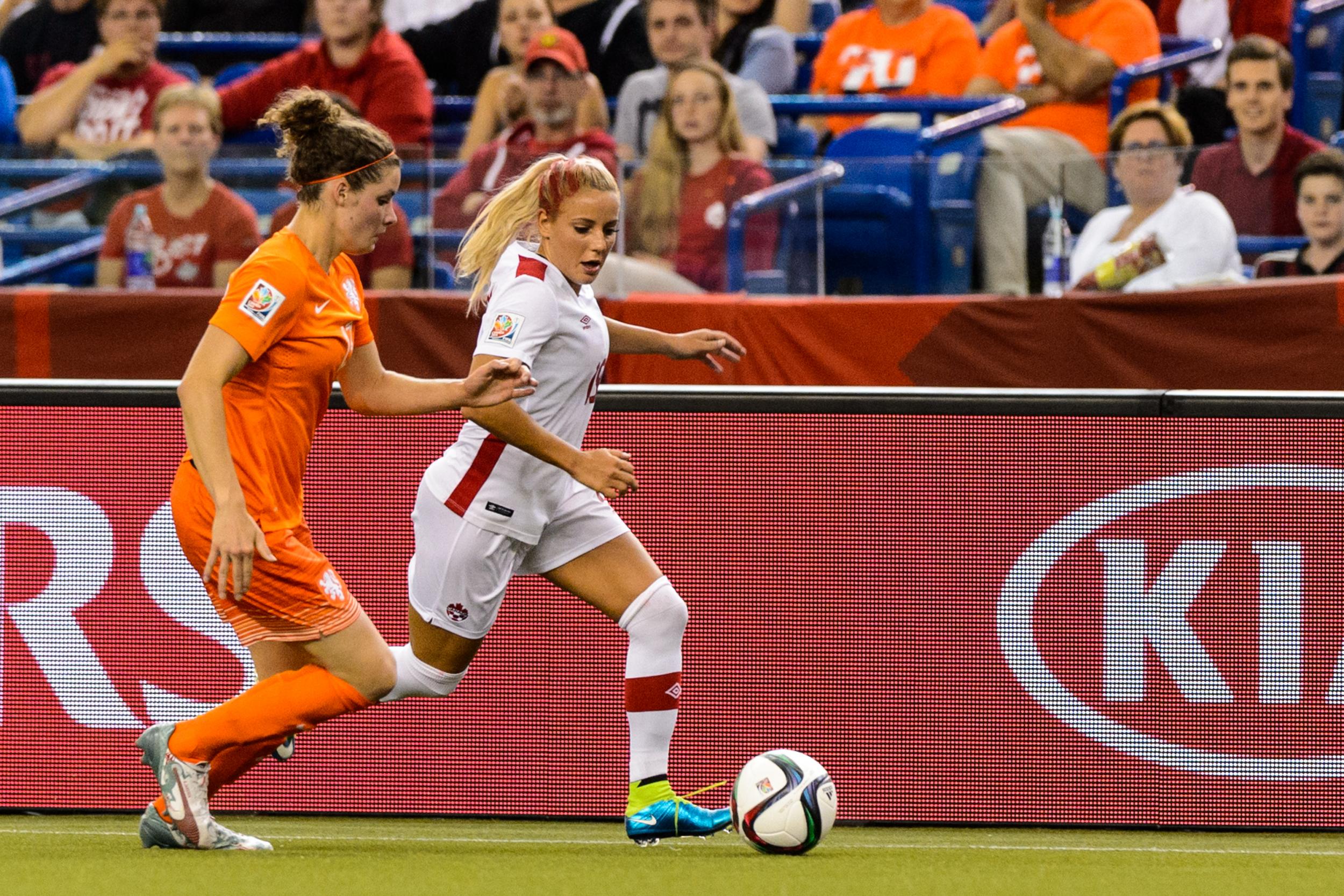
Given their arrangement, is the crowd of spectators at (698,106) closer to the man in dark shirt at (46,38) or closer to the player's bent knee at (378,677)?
the man in dark shirt at (46,38)

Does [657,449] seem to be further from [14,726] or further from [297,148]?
[14,726]

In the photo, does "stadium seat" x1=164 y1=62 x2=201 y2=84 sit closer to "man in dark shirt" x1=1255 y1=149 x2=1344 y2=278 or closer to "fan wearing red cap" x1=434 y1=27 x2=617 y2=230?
"fan wearing red cap" x1=434 y1=27 x2=617 y2=230

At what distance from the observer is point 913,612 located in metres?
5.75

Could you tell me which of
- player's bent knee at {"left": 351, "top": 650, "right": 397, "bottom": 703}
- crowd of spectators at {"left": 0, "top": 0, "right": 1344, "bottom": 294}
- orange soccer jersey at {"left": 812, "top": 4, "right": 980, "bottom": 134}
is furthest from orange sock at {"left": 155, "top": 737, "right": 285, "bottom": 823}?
orange soccer jersey at {"left": 812, "top": 4, "right": 980, "bottom": 134}

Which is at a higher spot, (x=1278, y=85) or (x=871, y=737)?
(x=1278, y=85)

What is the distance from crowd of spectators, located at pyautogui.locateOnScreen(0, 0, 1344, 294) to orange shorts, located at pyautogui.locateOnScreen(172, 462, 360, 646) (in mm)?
2952

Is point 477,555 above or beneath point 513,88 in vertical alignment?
beneath

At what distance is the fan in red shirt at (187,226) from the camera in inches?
303

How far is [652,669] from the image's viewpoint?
16.7ft

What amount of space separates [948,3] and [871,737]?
24.3 feet

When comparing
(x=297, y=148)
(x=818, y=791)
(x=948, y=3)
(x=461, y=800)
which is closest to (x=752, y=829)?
(x=818, y=791)

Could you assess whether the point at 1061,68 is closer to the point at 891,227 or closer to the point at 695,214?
the point at 891,227

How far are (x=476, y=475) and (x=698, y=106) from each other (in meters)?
3.66

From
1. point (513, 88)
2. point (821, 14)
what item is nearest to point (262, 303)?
point (513, 88)
